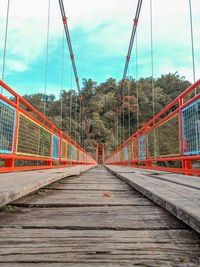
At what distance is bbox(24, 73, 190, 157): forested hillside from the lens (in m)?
26.1

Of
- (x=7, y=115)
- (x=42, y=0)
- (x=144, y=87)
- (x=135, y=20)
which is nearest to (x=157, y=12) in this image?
(x=135, y=20)

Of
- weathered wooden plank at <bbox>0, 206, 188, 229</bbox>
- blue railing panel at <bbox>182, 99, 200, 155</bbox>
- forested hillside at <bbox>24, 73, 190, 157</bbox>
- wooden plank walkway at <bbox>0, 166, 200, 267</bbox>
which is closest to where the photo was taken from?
wooden plank walkway at <bbox>0, 166, 200, 267</bbox>

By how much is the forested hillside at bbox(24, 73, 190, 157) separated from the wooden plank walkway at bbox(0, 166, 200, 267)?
22353 mm

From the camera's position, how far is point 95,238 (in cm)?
53

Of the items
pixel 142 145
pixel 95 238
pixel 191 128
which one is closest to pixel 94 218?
pixel 95 238

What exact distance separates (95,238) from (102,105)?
43.2m

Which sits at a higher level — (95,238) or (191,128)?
(191,128)

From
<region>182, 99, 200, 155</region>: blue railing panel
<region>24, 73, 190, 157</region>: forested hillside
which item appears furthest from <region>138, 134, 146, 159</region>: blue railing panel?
<region>24, 73, 190, 157</region>: forested hillside

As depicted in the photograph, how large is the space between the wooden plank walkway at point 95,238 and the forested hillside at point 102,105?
2235 cm

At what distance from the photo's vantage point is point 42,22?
959cm

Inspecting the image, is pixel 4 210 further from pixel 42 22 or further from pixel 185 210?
pixel 42 22

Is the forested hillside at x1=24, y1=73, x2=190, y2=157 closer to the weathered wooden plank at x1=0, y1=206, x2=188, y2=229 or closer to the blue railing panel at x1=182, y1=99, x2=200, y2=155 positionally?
the blue railing panel at x1=182, y1=99, x2=200, y2=155

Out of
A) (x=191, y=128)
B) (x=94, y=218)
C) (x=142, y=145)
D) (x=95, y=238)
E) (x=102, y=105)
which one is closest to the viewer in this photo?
(x=95, y=238)

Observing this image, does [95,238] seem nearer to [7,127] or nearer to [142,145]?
[7,127]
